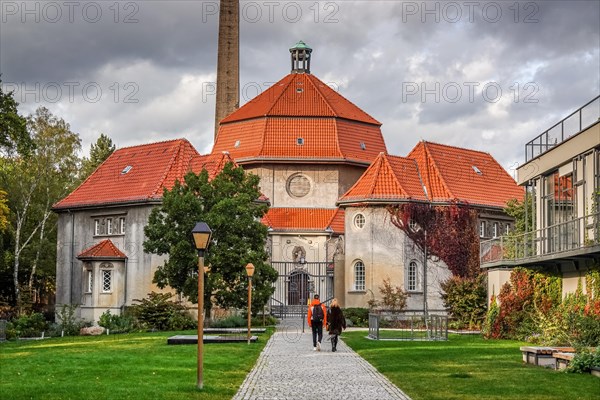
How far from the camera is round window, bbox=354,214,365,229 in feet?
179

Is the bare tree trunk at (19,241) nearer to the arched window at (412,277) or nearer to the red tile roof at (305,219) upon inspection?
the red tile roof at (305,219)

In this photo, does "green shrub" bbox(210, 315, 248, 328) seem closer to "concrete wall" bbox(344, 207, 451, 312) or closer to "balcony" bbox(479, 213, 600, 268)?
"concrete wall" bbox(344, 207, 451, 312)

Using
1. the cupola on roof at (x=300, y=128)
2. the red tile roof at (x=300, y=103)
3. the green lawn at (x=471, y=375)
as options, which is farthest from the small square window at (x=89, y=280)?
the green lawn at (x=471, y=375)

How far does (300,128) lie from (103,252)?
14.4 metres

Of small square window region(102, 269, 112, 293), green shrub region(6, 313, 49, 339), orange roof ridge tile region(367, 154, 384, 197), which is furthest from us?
orange roof ridge tile region(367, 154, 384, 197)

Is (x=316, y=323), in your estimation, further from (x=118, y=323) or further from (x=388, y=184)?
(x=388, y=184)

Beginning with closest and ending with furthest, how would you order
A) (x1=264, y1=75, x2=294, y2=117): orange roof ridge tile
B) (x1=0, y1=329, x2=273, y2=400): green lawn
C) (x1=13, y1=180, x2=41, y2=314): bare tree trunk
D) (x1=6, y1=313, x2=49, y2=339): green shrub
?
(x1=0, y1=329, x2=273, y2=400): green lawn
(x1=6, y1=313, x2=49, y2=339): green shrub
(x1=264, y1=75, x2=294, y2=117): orange roof ridge tile
(x1=13, y1=180, x2=41, y2=314): bare tree trunk

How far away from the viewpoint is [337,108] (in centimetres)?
6341

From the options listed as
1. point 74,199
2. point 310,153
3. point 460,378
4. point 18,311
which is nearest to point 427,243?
point 310,153

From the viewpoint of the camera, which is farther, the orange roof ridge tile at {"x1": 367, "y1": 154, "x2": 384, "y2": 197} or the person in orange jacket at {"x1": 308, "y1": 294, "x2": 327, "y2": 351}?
the orange roof ridge tile at {"x1": 367, "y1": 154, "x2": 384, "y2": 197}

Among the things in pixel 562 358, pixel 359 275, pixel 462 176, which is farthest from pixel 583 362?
pixel 462 176

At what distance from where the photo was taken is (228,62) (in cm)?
6969

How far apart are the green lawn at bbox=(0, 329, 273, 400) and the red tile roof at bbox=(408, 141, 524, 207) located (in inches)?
1138

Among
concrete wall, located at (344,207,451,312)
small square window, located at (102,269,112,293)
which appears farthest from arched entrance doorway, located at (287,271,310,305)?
small square window, located at (102,269,112,293)
